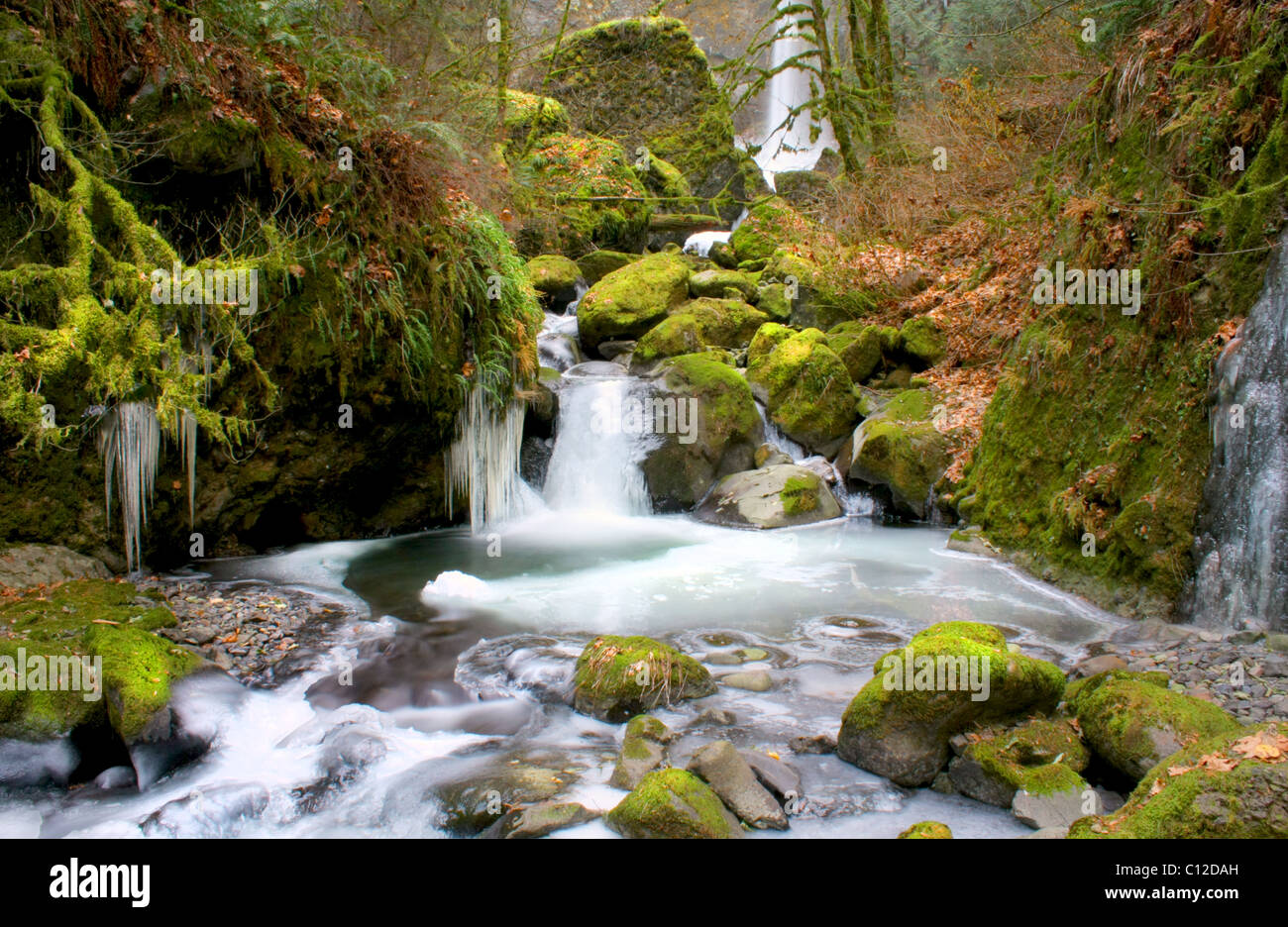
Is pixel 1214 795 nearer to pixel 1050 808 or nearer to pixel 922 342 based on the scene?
pixel 1050 808

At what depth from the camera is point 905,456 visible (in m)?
10.2

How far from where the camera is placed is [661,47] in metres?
24.6

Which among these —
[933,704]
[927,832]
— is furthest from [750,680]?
[927,832]

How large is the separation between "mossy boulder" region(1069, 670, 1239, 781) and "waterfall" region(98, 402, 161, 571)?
686 cm

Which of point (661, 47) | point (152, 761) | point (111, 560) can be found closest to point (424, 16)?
point (111, 560)

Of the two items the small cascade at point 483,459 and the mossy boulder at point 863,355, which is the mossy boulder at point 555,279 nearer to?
the mossy boulder at point 863,355

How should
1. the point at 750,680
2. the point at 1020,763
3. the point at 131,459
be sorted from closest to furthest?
the point at 1020,763 < the point at 750,680 < the point at 131,459

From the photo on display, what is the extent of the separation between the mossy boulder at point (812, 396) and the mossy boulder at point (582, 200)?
736 cm

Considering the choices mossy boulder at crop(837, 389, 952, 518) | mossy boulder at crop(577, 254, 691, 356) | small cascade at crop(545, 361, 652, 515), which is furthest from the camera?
mossy boulder at crop(577, 254, 691, 356)

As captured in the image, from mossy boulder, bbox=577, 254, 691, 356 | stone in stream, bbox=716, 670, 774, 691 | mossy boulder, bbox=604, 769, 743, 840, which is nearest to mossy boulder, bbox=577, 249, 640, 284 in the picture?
mossy boulder, bbox=577, 254, 691, 356

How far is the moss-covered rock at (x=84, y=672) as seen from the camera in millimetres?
4121

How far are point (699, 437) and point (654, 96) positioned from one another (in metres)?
17.2

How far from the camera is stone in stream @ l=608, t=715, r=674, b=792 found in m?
4.09

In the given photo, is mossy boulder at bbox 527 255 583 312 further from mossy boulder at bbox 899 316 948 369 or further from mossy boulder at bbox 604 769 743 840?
mossy boulder at bbox 604 769 743 840
